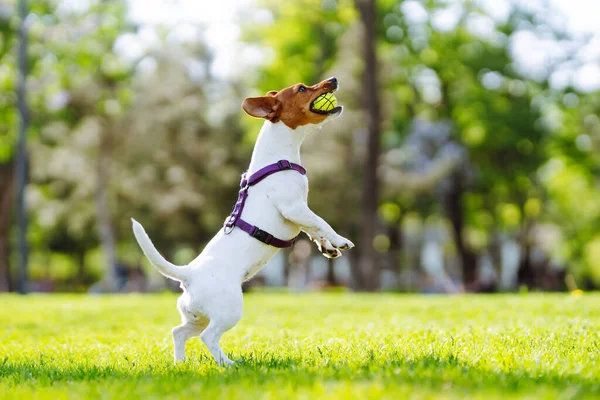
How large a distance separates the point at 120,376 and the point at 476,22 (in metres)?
32.7

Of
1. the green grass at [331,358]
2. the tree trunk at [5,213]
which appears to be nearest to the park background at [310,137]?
the tree trunk at [5,213]

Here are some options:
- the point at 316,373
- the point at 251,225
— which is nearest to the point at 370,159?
the point at 251,225

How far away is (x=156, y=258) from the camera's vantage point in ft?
16.8

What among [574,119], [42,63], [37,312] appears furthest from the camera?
[574,119]

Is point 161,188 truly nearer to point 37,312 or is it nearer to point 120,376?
point 37,312

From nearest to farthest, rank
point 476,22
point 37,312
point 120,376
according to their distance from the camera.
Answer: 1. point 120,376
2. point 37,312
3. point 476,22

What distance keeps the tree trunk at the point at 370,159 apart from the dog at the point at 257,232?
49.2 feet

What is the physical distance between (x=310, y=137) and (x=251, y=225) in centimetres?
2366

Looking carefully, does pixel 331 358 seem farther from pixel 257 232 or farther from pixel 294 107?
pixel 294 107

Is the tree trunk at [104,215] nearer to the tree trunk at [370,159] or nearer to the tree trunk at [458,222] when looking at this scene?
the tree trunk at [370,159]

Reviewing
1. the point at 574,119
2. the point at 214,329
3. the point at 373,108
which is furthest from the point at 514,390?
the point at 574,119

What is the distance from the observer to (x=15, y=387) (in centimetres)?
459

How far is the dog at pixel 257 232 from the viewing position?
5.09 m

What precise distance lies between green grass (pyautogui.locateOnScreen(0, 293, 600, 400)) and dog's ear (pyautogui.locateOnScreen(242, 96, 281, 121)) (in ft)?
6.18
